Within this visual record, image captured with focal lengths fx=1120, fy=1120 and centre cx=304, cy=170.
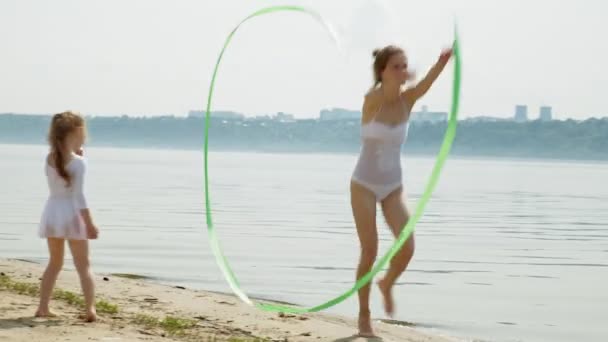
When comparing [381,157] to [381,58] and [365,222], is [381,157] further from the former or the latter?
[381,58]

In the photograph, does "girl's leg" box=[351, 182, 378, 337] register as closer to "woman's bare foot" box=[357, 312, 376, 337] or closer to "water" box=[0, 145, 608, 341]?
"woman's bare foot" box=[357, 312, 376, 337]

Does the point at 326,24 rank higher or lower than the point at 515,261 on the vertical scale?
higher

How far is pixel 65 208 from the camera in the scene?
27.9ft

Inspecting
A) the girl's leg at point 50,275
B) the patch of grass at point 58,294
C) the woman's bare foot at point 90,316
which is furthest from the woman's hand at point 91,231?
the patch of grass at point 58,294

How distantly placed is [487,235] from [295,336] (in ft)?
53.9

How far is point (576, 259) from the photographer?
1945 centimetres

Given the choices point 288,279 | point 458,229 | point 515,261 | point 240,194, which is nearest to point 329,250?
point 515,261

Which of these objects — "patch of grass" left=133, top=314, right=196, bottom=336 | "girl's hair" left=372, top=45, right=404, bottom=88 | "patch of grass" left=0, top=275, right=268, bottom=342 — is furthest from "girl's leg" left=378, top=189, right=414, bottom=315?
"patch of grass" left=133, top=314, right=196, bottom=336

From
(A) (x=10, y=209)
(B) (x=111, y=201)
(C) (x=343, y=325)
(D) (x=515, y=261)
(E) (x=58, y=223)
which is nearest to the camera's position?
(E) (x=58, y=223)

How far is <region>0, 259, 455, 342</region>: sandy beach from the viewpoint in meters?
8.25

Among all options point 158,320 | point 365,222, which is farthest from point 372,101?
point 158,320

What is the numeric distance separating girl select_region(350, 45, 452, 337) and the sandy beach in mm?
944

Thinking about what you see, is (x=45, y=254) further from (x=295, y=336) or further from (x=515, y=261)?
(x=295, y=336)

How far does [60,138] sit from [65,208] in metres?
0.54
